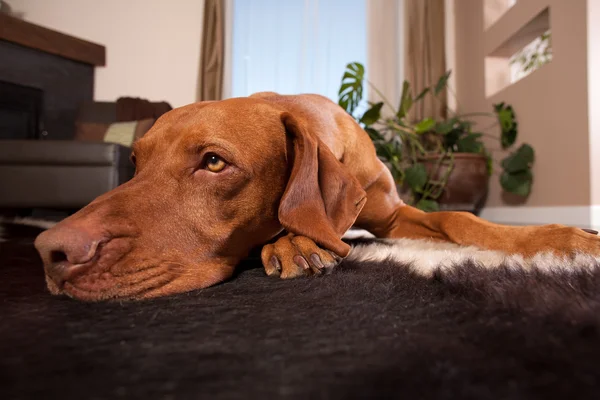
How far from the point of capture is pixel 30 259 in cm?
152

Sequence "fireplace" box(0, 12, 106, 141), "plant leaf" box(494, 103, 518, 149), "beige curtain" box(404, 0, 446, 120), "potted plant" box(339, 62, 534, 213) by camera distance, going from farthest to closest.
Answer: "beige curtain" box(404, 0, 446, 120), "fireplace" box(0, 12, 106, 141), "plant leaf" box(494, 103, 518, 149), "potted plant" box(339, 62, 534, 213)

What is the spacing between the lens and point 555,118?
3764 millimetres

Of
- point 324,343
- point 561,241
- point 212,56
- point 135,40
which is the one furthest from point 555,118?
point 135,40

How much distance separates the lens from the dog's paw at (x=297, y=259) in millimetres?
1088

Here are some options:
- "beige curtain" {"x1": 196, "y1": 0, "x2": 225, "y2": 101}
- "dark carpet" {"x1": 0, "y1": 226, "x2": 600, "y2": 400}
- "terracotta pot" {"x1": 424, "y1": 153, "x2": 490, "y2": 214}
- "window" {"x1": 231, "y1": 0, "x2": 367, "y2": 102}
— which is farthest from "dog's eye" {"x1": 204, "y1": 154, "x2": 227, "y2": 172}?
"window" {"x1": 231, "y1": 0, "x2": 367, "y2": 102}

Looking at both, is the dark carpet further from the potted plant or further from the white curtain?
the white curtain

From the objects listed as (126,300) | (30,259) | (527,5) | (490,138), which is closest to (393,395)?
(126,300)

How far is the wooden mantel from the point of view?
18.5 feet

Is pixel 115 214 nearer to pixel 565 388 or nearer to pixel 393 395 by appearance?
pixel 393 395

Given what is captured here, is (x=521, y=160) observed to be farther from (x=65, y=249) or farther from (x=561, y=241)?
(x=65, y=249)

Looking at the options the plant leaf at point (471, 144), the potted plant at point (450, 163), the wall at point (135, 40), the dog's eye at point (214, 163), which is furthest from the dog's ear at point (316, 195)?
the wall at point (135, 40)

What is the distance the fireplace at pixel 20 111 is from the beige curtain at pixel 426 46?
5.49 meters

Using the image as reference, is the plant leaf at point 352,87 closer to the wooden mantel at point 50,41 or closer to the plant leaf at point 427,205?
the plant leaf at point 427,205

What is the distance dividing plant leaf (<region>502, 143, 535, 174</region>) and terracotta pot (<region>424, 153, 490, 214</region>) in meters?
0.39
